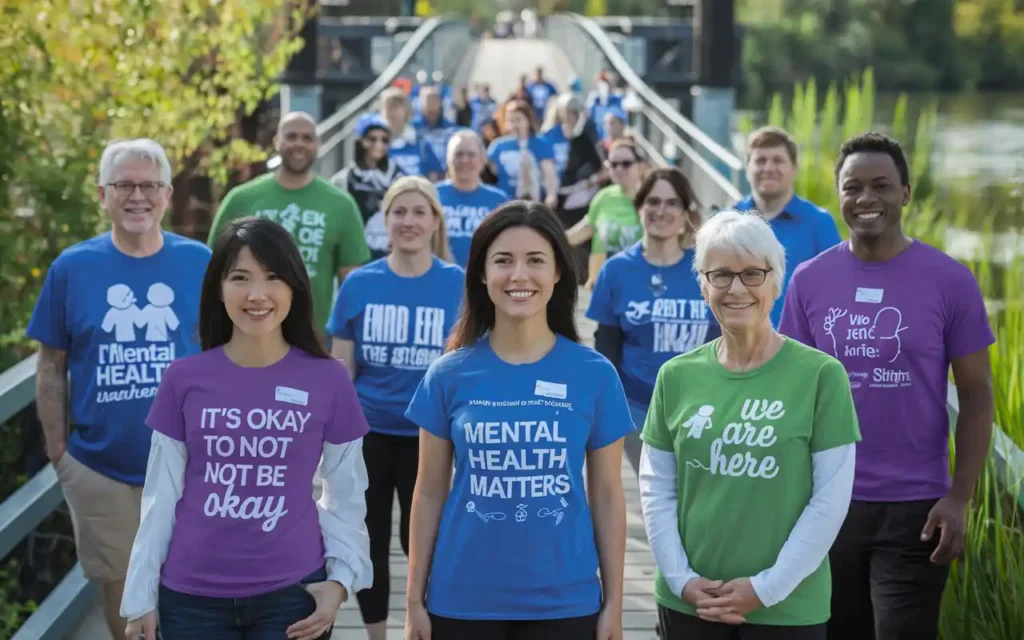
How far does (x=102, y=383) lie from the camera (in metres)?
5.09

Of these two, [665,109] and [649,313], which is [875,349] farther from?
[665,109]

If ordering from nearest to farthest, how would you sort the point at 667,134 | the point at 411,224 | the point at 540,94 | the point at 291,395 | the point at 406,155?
the point at 291,395 < the point at 411,224 < the point at 406,155 < the point at 667,134 < the point at 540,94

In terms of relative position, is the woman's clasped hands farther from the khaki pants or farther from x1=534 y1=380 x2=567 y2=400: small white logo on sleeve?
the khaki pants

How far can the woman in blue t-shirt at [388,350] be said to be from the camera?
18.9 feet

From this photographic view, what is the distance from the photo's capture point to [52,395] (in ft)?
16.7

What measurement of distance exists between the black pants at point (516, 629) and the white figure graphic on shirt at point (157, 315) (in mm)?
1850

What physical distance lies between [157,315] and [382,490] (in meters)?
1.18

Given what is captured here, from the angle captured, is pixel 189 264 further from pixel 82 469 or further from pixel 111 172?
pixel 82 469

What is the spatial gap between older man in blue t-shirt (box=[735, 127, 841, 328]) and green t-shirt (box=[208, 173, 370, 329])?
183 centimetres

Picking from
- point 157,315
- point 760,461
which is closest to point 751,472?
point 760,461

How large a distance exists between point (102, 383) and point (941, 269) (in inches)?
106

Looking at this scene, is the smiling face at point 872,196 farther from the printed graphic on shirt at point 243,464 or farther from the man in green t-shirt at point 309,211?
the man in green t-shirt at point 309,211

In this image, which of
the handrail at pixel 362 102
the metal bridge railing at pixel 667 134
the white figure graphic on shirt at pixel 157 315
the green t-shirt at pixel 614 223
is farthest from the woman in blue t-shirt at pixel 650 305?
the metal bridge railing at pixel 667 134

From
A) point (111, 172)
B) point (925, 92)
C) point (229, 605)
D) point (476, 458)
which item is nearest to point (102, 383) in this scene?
point (111, 172)
